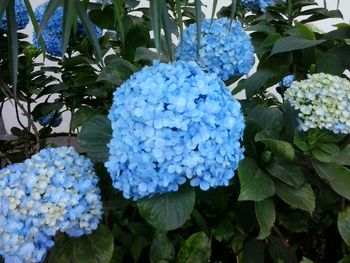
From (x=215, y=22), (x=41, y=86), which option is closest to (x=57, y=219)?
(x=215, y=22)

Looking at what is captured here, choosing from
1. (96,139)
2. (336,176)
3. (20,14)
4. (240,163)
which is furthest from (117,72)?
(20,14)

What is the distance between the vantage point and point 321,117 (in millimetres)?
630

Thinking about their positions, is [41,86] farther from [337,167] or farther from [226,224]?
[337,167]

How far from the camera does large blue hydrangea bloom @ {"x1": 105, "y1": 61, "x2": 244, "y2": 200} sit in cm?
55

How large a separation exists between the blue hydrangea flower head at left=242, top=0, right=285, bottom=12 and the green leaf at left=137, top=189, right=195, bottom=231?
69cm

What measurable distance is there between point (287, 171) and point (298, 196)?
0.12ft

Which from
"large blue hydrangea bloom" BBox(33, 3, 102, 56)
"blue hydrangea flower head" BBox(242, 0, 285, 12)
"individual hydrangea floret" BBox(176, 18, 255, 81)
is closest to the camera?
"individual hydrangea floret" BBox(176, 18, 255, 81)

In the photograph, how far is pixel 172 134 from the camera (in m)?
0.55

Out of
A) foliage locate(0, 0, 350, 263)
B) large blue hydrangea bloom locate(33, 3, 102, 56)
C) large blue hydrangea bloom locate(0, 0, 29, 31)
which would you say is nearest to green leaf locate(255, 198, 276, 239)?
foliage locate(0, 0, 350, 263)


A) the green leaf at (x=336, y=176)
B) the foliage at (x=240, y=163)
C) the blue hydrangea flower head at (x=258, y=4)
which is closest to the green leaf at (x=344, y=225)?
the foliage at (x=240, y=163)

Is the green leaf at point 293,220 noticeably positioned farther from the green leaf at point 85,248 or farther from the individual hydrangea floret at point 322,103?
the green leaf at point 85,248

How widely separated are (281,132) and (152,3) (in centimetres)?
30

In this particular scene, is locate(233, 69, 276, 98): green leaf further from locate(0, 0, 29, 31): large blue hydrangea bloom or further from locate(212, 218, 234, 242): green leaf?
locate(0, 0, 29, 31): large blue hydrangea bloom

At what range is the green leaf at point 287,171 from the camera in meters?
0.65
